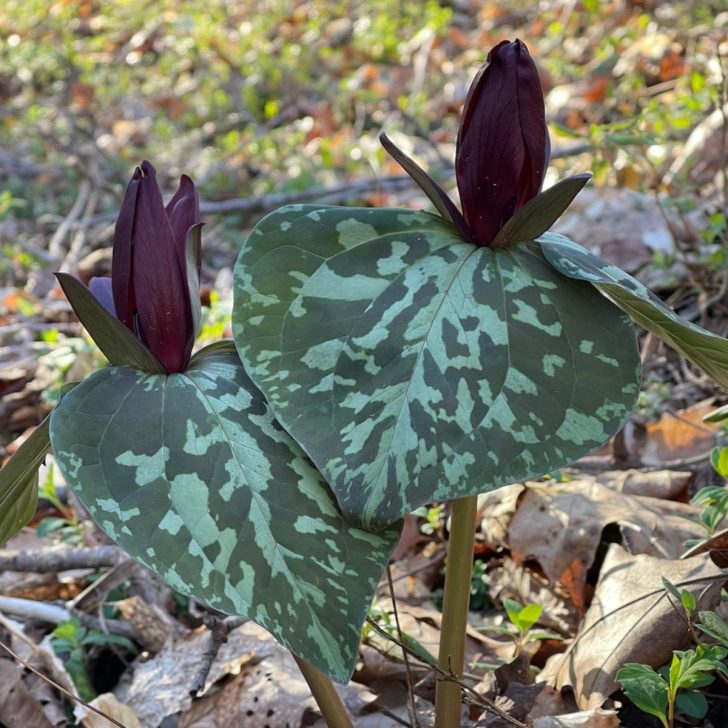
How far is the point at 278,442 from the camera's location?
83 centimetres

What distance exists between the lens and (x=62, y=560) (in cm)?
175

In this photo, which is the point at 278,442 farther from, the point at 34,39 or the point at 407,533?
the point at 34,39

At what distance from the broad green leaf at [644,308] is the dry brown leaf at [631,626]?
1.41 ft

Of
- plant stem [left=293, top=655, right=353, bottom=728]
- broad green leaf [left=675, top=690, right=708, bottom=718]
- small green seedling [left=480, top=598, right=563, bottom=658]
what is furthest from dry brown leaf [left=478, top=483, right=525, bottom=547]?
plant stem [left=293, top=655, right=353, bottom=728]

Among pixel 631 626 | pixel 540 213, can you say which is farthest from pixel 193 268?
pixel 631 626

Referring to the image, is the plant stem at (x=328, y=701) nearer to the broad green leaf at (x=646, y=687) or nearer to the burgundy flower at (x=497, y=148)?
the broad green leaf at (x=646, y=687)

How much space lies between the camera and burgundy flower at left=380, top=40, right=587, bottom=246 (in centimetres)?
85

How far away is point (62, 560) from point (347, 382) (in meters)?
1.17

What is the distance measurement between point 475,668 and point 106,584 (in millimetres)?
725

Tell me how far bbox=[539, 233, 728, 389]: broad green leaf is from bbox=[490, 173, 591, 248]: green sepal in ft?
0.06

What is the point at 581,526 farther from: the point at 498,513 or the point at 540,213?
the point at 540,213

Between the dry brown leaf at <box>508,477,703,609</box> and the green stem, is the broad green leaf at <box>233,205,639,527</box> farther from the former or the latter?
the dry brown leaf at <box>508,477,703,609</box>

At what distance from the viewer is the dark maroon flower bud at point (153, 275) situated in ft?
2.94

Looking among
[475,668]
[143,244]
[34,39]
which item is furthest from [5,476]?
[34,39]
